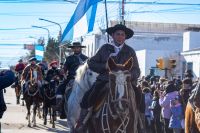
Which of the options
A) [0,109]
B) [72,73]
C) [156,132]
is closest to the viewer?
[0,109]

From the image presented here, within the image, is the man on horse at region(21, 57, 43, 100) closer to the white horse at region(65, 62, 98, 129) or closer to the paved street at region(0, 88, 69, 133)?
the paved street at region(0, 88, 69, 133)

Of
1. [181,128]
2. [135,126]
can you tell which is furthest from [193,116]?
[181,128]

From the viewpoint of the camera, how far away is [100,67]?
8625 mm

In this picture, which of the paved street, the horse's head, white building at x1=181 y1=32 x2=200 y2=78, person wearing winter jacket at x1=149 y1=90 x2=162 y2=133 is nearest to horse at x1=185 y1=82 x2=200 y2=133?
the horse's head

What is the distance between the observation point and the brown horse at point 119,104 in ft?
26.1

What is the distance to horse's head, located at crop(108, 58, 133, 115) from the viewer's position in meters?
7.93

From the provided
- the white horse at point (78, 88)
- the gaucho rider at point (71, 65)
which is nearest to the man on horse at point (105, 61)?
the white horse at point (78, 88)

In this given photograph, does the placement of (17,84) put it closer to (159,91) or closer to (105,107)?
(159,91)

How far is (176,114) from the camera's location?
13336 millimetres

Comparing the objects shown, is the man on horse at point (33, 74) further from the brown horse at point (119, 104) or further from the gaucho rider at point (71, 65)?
the brown horse at point (119, 104)

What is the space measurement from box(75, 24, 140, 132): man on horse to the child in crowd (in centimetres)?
480

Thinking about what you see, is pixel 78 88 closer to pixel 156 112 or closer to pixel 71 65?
pixel 71 65

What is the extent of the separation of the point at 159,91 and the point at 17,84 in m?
12.3

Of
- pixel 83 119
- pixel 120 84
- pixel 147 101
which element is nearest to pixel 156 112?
pixel 147 101
